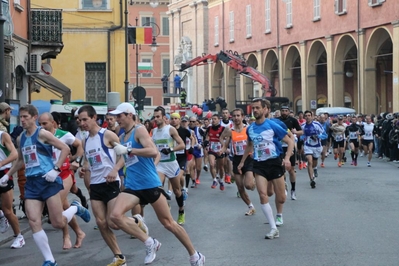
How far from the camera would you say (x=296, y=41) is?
55.5 metres

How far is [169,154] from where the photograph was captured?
13844 mm

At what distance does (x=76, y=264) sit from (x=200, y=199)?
26.0 feet

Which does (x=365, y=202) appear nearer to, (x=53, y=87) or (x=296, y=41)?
(x=53, y=87)

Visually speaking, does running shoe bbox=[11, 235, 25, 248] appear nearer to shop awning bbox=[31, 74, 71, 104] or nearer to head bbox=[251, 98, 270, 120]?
head bbox=[251, 98, 270, 120]

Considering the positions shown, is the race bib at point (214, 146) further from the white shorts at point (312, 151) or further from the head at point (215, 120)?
the white shorts at point (312, 151)

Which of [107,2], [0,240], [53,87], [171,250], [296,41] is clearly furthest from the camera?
[296,41]

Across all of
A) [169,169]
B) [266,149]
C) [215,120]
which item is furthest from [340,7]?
[266,149]

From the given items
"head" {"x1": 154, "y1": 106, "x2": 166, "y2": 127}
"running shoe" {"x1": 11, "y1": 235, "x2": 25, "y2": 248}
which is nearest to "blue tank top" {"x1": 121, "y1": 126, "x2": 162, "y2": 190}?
"running shoe" {"x1": 11, "y1": 235, "x2": 25, "y2": 248}

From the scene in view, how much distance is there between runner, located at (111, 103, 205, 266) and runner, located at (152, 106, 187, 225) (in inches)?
152

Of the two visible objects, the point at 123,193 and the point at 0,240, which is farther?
the point at 0,240

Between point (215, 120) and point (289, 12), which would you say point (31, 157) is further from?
point (289, 12)

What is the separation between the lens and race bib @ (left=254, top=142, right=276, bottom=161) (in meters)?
12.0

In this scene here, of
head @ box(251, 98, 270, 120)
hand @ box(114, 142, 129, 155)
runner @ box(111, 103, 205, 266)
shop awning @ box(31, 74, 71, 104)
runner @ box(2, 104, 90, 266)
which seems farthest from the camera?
shop awning @ box(31, 74, 71, 104)

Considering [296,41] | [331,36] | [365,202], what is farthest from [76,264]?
[296,41]
